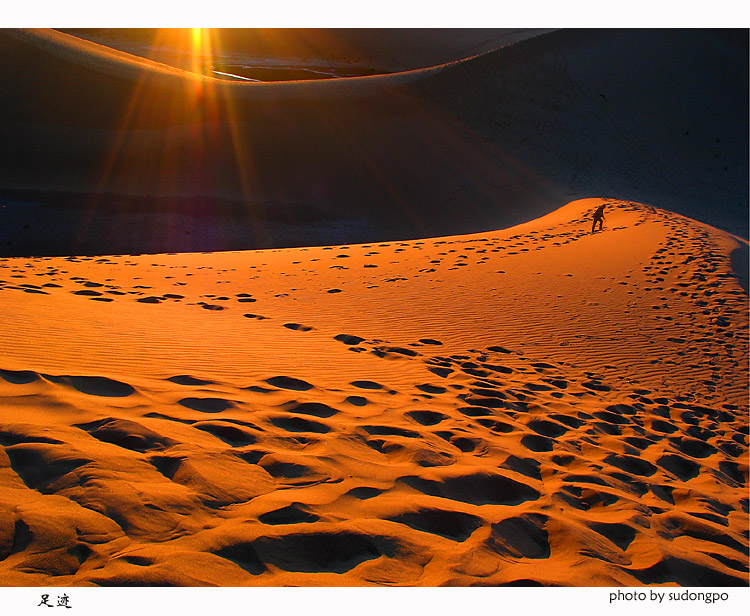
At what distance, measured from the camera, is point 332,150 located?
23.6 m

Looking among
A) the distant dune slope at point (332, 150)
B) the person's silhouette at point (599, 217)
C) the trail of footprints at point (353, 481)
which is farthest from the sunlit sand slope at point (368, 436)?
the distant dune slope at point (332, 150)

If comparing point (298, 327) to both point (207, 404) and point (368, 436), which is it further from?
point (368, 436)

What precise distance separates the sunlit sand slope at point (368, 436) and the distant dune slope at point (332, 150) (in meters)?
11.3

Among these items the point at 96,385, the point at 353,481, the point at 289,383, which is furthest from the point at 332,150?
the point at 353,481

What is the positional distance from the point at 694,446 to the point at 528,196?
18.5 m

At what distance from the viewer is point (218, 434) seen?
11.4 ft

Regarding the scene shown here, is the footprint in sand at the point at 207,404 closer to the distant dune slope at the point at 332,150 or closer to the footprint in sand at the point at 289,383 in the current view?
the footprint in sand at the point at 289,383

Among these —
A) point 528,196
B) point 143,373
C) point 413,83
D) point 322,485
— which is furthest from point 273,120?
point 322,485

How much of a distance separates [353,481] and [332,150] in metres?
21.9

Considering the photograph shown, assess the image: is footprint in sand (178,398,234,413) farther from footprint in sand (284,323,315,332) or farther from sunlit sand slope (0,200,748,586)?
footprint in sand (284,323,315,332)

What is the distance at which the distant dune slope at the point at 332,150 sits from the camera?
19281 millimetres

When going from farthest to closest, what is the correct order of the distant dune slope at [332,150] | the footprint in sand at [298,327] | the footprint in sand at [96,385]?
1. the distant dune slope at [332,150]
2. the footprint in sand at [298,327]
3. the footprint in sand at [96,385]

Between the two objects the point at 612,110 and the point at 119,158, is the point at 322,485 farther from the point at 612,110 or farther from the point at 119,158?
the point at 612,110
